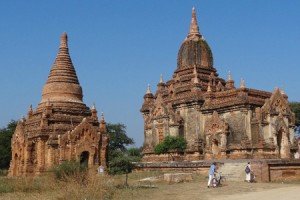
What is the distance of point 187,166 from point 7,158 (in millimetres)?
22123

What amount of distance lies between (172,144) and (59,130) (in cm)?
790

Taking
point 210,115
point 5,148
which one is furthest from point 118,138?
point 210,115

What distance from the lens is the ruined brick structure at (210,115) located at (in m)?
27.0

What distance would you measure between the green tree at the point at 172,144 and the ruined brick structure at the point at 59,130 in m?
4.28

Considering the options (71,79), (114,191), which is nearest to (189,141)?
(71,79)

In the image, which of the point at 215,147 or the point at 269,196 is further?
the point at 215,147

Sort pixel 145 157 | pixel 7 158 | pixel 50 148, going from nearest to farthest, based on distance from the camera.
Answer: pixel 50 148, pixel 145 157, pixel 7 158

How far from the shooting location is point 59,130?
2695 centimetres

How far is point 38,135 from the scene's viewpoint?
26.6 m

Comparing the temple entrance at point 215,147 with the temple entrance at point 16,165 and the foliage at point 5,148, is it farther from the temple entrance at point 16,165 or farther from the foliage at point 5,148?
the foliage at point 5,148

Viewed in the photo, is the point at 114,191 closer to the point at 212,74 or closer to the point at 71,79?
the point at 71,79

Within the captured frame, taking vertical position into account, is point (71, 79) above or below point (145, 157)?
above

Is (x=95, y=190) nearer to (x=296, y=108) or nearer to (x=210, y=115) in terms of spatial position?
(x=210, y=115)

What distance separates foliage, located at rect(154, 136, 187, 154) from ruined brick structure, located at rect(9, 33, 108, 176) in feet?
14.0
